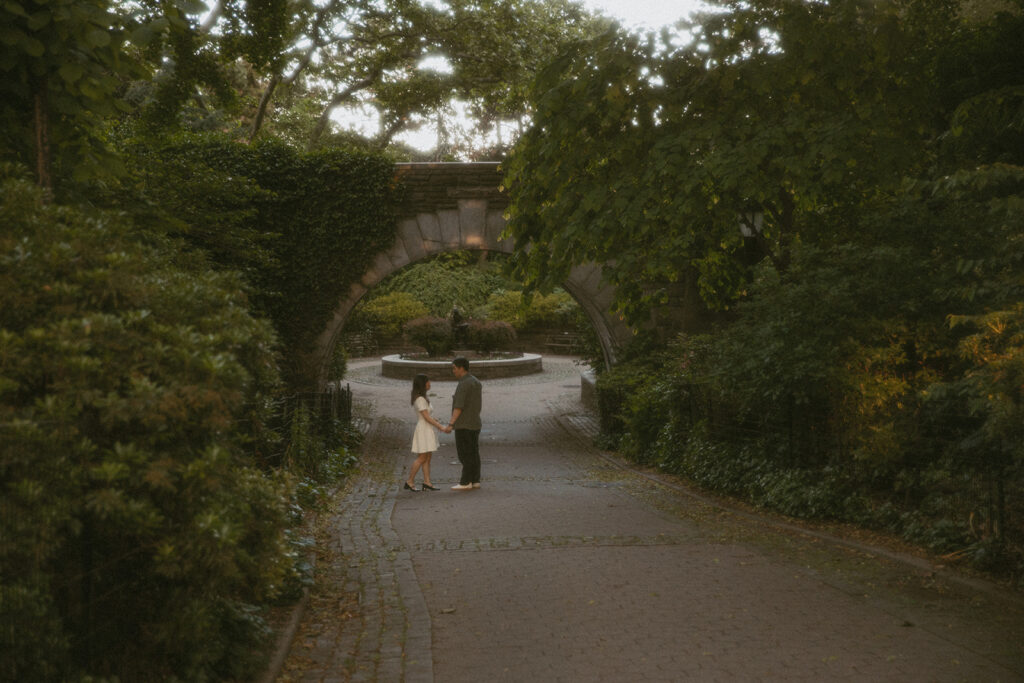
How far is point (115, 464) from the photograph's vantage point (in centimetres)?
316

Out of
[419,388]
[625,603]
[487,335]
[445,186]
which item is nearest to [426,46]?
[445,186]

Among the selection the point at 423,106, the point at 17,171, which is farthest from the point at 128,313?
the point at 423,106

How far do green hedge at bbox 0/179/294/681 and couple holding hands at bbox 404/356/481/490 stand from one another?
6.62 meters

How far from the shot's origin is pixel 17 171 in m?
4.88

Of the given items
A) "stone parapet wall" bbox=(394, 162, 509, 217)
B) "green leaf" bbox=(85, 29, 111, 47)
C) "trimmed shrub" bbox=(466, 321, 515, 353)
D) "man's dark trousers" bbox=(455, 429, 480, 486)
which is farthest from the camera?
"trimmed shrub" bbox=(466, 321, 515, 353)

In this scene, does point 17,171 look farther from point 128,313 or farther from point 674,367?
point 674,367

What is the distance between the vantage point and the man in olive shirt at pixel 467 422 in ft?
35.1

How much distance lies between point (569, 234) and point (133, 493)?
21.4ft

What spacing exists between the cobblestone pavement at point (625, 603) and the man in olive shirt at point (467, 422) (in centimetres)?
120

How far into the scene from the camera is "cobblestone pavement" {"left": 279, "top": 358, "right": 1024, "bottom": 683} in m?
4.71

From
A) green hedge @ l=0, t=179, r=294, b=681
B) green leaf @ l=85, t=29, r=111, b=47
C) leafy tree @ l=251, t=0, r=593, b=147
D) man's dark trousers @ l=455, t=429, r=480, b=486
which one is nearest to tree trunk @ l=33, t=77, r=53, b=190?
green leaf @ l=85, t=29, r=111, b=47

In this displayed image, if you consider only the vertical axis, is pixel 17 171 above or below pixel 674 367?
above

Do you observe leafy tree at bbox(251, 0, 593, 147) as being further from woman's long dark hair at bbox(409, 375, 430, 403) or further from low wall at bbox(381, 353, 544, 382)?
woman's long dark hair at bbox(409, 375, 430, 403)

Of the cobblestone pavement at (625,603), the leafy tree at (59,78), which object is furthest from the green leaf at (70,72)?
the cobblestone pavement at (625,603)
